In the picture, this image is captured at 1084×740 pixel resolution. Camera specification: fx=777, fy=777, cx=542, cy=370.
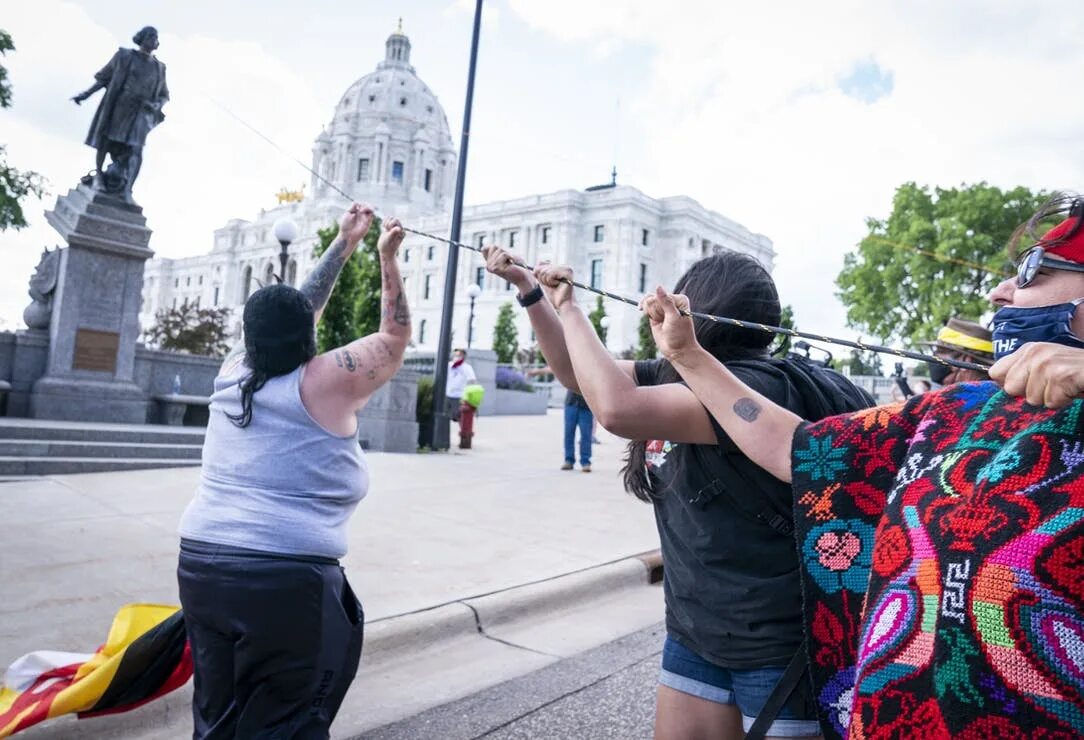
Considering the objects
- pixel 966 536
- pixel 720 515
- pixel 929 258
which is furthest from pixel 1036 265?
pixel 929 258

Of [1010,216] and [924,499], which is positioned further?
[1010,216]

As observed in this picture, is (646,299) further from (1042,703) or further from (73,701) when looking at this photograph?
(73,701)

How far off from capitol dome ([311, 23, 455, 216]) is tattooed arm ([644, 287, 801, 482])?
93.7 m

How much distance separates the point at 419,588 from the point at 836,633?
160 inches

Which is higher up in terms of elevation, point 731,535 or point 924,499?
point 924,499

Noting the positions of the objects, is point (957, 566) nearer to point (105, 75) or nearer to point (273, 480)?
point (273, 480)

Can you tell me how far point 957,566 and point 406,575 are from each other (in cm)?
480

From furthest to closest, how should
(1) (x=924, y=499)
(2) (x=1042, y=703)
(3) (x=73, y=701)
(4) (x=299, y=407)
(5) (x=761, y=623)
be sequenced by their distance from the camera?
(3) (x=73, y=701) → (4) (x=299, y=407) → (5) (x=761, y=623) → (1) (x=924, y=499) → (2) (x=1042, y=703)

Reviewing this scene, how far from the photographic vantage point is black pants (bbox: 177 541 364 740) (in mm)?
2320

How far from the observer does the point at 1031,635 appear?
1.18m

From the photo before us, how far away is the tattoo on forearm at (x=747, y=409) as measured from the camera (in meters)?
1.78

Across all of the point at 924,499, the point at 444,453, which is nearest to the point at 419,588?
the point at 924,499

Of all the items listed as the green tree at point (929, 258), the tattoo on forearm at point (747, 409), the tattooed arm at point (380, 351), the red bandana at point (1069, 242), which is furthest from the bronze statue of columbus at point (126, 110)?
the green tree at point (929, 258)

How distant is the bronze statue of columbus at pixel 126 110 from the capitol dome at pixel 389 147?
81324mm
